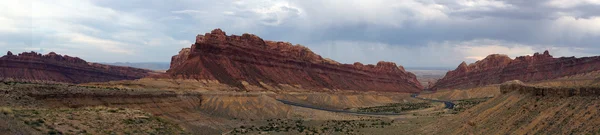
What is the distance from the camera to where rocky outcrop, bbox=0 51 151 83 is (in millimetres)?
149625

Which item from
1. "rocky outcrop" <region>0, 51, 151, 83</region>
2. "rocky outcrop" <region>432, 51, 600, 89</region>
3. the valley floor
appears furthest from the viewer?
"rocky outcrop" <region>432, 51, 600, 89</region>

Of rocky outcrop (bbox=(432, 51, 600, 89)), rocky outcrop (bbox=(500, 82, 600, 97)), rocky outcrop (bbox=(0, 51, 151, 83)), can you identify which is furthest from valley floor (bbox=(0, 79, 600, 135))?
rocky outcrop (bbox=(432, 51, 600, 89))

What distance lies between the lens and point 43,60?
16175 cm

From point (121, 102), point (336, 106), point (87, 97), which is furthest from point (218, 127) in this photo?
point (336, 106)

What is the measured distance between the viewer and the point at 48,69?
161 m

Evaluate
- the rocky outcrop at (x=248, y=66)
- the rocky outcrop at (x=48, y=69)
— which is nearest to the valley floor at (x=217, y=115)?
the rocky outcrop at (x=248, y=66)

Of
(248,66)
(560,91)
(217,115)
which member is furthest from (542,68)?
(560,91)

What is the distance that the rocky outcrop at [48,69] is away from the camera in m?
150

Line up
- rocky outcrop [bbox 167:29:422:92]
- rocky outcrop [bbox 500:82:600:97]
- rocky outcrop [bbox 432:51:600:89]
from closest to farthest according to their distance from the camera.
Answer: rocky outcrop [bbox 500:82:600:97]
rocky outcrop [bbox 167:29:422:92]
rocky outcrop [bbox 432:51:600:89]

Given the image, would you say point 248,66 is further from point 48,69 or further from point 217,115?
point 217,115

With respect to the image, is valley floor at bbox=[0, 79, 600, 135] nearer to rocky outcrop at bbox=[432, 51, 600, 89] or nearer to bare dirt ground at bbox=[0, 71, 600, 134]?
bare dirt ground at bbox=[0, 71, 600, 134]

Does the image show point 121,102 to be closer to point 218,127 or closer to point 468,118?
point 218,127

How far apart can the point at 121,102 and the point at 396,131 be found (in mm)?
33327

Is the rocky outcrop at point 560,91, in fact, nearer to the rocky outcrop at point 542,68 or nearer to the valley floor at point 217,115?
the valley floor at point 217,115
